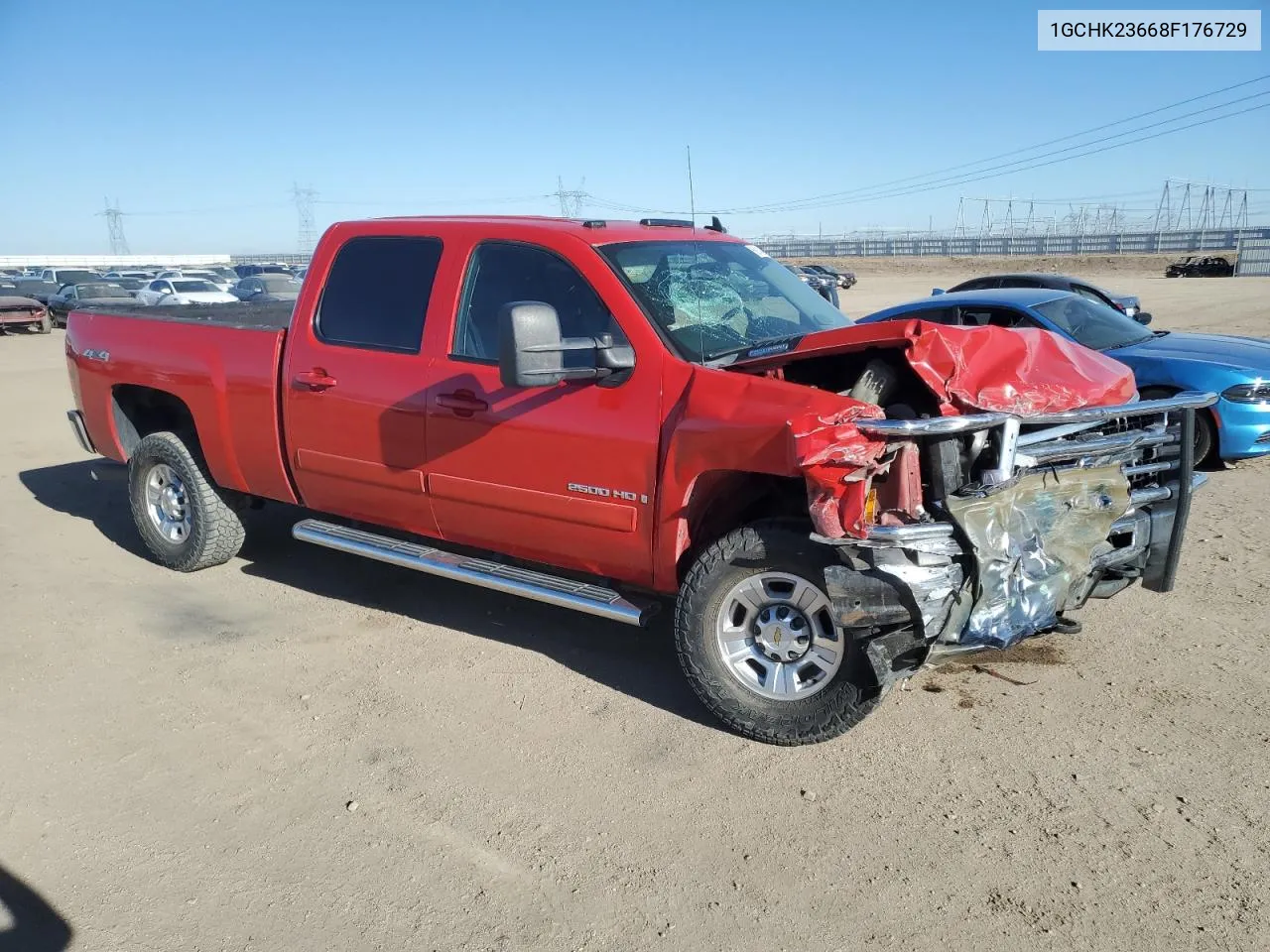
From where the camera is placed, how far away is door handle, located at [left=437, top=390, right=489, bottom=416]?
4410mm

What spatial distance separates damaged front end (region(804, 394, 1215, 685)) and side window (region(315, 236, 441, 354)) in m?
2.29

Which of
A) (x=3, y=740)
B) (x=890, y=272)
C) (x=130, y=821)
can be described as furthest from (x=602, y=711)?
(x=890, y=272)

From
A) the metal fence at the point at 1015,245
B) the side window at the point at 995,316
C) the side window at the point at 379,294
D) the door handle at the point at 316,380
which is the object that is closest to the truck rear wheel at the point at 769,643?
the side window at the point at 379,294

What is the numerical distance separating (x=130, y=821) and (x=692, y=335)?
9.25 ft

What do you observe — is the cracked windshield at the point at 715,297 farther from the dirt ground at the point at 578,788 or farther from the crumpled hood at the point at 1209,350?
the crumpled hood at the point at 1209,350

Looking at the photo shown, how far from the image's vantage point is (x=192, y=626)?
5.27 metres

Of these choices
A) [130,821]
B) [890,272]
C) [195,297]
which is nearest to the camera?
[130,821]

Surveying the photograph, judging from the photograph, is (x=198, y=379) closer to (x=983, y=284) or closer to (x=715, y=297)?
(x=715, y=297)

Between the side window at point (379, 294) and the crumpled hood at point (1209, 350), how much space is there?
19.6ft

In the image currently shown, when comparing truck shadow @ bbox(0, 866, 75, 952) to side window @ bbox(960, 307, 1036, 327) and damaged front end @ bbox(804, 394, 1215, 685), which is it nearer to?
damaged front end @ bbox(804, 394, 1215, 685)

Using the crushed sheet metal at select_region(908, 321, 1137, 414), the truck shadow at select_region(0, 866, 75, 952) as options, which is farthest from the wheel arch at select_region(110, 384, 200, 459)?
the crushed sheet metal at select_region(908, 321, 1137, 414)

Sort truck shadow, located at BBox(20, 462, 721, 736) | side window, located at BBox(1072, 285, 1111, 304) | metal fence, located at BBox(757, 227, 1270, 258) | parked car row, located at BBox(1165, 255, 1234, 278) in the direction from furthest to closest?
1. metal fence, located at BBox(757, 227, 1270, 258)
2. parked car row, located at BBox(1165, 255, 1234, 278)
3. side window, located at BBox(1072, 285, 1111, 304)
4. truck shadow, located at BBox(20, 462, 721, 736)

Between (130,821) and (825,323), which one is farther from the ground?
(825,323)

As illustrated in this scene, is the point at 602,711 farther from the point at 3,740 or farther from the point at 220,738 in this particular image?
the point at 3,740
